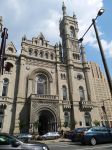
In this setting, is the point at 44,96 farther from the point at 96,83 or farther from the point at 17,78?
the point at 96,83

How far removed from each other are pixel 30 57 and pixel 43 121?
1447 centimetres

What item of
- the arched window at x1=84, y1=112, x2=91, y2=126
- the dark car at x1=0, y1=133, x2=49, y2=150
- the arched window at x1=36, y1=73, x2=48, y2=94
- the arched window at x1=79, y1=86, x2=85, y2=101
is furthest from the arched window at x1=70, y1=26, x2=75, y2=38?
the dark car at x1=0, y1=133, x2=49, y2=150

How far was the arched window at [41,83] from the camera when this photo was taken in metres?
35.8

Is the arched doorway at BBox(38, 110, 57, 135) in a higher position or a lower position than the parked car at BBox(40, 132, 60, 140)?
higher

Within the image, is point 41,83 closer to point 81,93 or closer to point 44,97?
point 44,97

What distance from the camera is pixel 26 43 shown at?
3869 cm

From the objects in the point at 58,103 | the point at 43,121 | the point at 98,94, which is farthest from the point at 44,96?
the point at 98,94

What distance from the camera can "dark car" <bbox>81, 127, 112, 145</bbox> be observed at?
598 inches

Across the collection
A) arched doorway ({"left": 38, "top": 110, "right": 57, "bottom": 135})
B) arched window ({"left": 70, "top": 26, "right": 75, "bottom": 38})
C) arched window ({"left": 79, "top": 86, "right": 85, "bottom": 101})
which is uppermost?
arched window ({"left": 70, "top": 26, "right": 75, "bottom": 38})

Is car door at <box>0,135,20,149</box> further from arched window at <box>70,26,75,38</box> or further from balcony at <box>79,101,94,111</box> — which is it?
arched window at <box>70,26,75,38</box>

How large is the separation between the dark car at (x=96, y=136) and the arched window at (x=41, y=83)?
20.5 m

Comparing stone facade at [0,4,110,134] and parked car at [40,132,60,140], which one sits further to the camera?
stone facade at [0,4,110,134]

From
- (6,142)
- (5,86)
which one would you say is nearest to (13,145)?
(6,142)

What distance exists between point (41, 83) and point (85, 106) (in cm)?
1104
